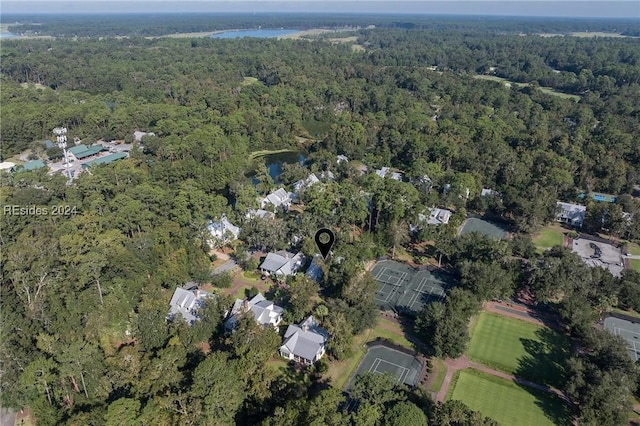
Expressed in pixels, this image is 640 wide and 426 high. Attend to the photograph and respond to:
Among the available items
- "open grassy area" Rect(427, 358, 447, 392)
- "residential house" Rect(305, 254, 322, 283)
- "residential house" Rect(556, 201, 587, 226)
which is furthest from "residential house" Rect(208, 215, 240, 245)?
"residential house" Rect(556, 201, 587, 226)

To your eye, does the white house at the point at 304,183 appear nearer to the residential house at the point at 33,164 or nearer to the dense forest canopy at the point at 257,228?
the dense forest canopy at the point at 257,228

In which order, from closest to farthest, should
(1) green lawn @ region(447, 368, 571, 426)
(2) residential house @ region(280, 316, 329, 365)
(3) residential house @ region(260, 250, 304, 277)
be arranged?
1. (1) green lawn @ region(447, 368, 571, 426)
2. (2) residential house @ region(280, 316, 329, 365)
3. (3) residential house @ region(260, 250, 304, 277)

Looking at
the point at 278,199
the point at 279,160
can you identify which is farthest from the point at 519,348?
the point at 279,160

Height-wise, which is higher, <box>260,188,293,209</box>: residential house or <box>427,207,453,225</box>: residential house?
<box>260,188,293,209</box>: residential house

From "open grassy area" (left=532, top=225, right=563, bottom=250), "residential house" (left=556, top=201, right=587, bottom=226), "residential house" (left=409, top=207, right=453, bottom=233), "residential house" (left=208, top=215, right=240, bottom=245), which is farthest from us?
"residential house" (left=556, top=201, right=587, bottom=226)

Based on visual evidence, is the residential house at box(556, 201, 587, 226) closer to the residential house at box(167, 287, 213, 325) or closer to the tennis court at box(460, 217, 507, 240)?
the tennis court at box(460, 217, 507, 240)

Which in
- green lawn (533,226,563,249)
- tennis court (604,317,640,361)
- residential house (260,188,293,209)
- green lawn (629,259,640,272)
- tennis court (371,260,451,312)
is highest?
residential house (260,188,293,209)

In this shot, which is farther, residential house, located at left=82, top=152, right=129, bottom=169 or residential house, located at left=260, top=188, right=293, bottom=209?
residential house, located at left=82, top=152, right=129, bottom=169
